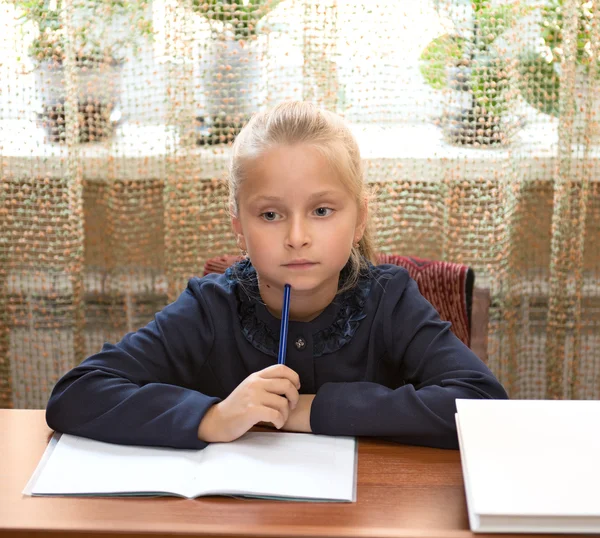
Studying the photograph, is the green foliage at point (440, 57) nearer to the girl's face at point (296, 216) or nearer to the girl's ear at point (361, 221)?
the girl's ear at point (361, 221)

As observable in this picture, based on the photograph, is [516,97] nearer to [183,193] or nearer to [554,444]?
[183,193]

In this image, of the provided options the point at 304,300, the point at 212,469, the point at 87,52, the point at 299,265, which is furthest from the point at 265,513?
the point at 87,52

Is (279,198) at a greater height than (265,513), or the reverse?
(279,198)

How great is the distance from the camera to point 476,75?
1684mm

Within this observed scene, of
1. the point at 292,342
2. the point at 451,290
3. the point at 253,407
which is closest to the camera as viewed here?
the point at 253,407

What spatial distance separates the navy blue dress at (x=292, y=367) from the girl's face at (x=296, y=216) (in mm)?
123

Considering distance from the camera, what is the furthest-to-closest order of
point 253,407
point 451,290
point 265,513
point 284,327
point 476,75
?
point 476,75, point 451,290, point 284,327, point 253,407, point 265,513

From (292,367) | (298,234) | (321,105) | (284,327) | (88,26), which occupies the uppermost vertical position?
(88,26)

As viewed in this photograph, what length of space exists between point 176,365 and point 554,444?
1.77 ft

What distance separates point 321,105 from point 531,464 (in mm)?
1081

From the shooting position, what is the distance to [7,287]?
73.7 inches

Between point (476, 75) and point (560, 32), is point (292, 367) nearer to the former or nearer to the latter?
point (476, 75)

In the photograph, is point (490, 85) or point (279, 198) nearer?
point (279, 198)

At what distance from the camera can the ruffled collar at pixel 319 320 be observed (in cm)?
117
